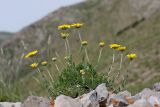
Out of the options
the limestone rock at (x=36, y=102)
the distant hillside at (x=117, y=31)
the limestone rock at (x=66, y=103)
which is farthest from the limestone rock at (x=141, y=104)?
the distant hillside at (x=117, y=31)

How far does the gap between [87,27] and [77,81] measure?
163 feet

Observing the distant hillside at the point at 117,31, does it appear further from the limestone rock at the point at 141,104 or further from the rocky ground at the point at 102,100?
the limestone rock at the point at 141,104

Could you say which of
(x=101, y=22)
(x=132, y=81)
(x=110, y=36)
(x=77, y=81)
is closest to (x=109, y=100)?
(x=77, y=81)

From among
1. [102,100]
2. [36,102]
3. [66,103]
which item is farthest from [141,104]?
[36,102]

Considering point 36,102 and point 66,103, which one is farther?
point 36,102

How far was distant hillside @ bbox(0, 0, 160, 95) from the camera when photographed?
28.1 m

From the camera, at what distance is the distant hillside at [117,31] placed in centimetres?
2807

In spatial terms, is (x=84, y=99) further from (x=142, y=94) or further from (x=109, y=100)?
(x=142, y=94)

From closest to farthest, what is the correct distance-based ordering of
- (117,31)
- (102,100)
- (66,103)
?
1. (66,103)
2. (102,100)
3. (117,31)

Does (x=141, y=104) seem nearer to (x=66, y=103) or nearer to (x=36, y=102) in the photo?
(x=66, y=103)

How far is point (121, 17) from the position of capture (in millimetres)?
48656

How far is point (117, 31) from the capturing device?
46.8 m

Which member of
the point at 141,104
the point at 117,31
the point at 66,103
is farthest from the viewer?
the point at 117,31

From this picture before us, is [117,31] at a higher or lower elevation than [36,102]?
higher
